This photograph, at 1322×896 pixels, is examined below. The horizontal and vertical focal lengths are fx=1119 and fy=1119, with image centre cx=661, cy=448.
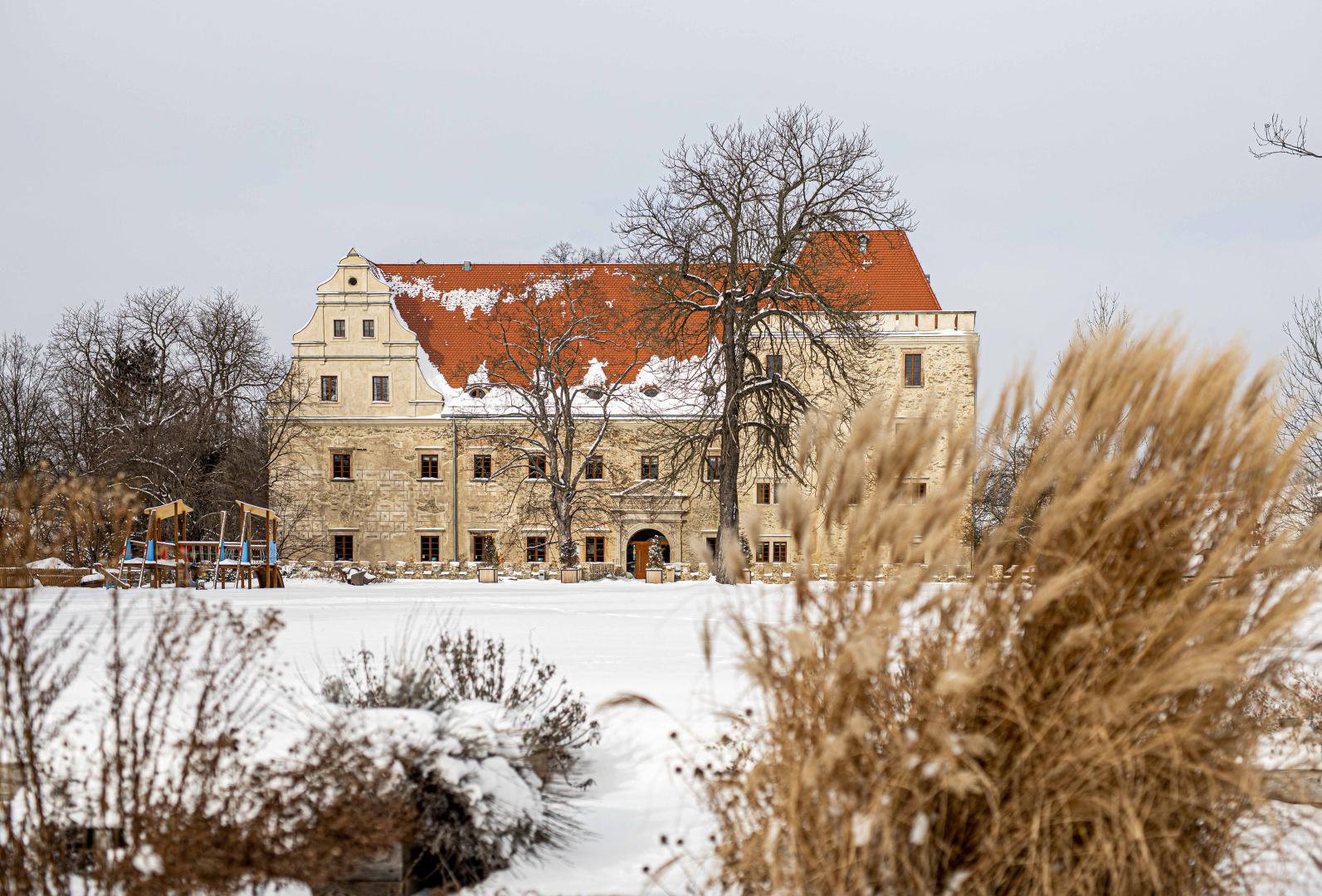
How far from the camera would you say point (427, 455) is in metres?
31.9

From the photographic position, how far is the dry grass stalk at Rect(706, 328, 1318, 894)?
7.61ft

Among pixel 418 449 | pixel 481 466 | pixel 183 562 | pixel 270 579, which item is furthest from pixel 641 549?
pixel 183 562

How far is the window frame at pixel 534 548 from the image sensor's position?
31547mm

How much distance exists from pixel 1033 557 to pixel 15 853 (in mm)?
2705

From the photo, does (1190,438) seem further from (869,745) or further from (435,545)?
(435,545)

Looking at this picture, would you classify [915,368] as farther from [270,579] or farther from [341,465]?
[270,579]

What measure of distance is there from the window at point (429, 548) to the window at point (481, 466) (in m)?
2.16

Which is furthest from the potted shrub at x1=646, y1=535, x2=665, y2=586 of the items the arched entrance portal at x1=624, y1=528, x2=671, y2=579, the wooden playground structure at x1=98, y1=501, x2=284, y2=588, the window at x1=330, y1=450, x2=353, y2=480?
the window at x1=330, y1=450, x2=353, y2=480

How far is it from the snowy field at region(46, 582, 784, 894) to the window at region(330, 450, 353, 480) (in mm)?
15962

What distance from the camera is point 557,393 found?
2783 cm

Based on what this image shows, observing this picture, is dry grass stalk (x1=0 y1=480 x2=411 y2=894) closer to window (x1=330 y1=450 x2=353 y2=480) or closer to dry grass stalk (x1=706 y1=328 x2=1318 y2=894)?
dry grass stalk (x1=706 y1=328 x2=1318 y2=894)

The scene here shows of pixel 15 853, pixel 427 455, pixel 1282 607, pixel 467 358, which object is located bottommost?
pixel 15 853

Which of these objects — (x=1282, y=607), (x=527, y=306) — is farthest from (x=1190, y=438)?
(x=527, y=306)

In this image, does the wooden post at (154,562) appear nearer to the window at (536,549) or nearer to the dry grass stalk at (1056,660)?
the window at (536,549)
